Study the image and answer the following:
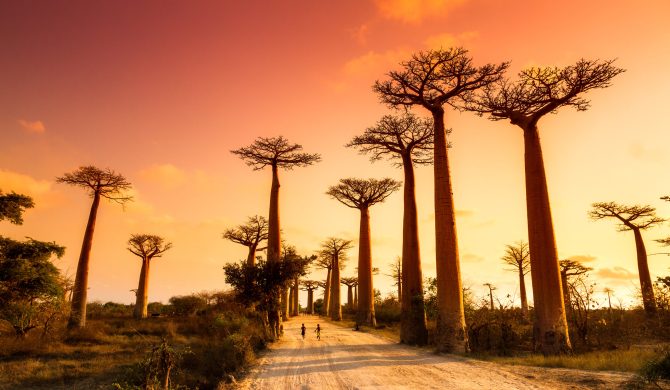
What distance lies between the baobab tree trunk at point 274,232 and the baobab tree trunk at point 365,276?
28.3ft

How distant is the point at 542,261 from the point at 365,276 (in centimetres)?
1681

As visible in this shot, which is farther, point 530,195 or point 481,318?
point 481,318

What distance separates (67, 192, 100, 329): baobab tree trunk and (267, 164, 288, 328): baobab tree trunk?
10015mm

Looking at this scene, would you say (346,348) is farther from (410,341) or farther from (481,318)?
(481,318)

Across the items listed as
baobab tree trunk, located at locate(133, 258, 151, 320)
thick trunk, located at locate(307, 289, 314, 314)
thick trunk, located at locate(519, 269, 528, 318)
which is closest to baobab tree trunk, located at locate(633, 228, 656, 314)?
thick trunk, located at locate(519, 269, 528, 318)

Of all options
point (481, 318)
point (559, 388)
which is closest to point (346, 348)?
point (481, 318)

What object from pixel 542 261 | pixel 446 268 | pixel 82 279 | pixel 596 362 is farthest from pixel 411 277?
pixel 82 279

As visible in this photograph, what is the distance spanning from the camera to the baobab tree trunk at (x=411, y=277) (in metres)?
16.6

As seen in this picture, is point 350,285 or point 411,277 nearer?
point 411,277

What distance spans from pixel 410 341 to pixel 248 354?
25.3 feet

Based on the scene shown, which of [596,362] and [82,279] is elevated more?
[82,279]

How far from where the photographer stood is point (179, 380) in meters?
8.86

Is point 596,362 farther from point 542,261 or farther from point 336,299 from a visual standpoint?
point 336,299

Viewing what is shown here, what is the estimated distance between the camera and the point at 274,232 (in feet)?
73.0
